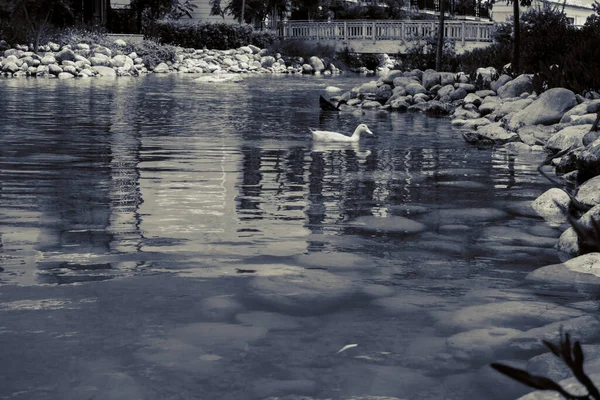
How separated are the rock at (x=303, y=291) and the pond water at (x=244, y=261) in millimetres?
44

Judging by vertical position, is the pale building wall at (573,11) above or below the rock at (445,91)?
above

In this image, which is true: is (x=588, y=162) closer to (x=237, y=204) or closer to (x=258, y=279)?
(x=237, y=204)

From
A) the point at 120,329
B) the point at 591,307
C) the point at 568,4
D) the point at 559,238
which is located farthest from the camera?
the point at 568,4

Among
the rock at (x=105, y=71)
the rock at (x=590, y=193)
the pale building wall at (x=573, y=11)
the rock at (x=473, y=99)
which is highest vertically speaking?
the pale building wall at (x=573, y=11)

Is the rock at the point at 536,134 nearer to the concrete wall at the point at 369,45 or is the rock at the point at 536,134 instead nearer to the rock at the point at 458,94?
the rock at the point at 458,94

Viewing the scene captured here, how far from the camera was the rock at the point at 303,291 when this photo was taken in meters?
4.68

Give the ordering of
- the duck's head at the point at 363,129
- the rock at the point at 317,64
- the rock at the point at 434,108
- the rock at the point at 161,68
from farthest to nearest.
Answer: the rock at the point at 317,64 < the rock at the point at 161,68 < the rock at the point at 434,108 < the duck's head at the point at 363,129

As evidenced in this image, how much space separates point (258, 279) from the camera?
5137mm

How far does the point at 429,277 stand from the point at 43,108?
1419 centimetres

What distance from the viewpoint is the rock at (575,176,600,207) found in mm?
6729

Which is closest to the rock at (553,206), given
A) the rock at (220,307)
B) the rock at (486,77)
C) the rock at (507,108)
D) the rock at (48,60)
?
the rock at (220,307)

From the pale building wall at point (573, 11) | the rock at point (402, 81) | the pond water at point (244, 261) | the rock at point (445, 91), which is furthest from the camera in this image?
the pale building wall at point (573, 11)

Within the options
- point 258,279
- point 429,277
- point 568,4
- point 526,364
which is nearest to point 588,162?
point 429,277

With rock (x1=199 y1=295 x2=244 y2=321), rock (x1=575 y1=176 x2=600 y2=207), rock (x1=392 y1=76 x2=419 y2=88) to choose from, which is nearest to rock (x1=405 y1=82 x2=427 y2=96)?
rock (x1=392 y1=76 x2=419 y2=88)
